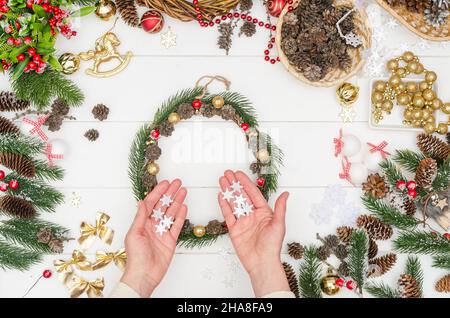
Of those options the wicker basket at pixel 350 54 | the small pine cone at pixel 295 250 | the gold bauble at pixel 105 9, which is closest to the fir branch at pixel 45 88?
the gold bauble at pixel 105 9

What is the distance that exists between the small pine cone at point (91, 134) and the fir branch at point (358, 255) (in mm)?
981

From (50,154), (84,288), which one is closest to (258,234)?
(84,288)

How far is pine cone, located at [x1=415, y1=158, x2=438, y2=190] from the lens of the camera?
1.53 m

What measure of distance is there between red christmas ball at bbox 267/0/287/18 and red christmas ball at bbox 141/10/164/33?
1.26 feet

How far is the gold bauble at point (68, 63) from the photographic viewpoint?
1.60 m

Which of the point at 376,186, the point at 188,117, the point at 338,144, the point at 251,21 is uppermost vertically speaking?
the point at 251,21

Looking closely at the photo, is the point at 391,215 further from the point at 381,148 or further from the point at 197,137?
the point at 197,137

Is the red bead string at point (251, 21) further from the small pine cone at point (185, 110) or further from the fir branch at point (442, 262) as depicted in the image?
the fir branch at point (442, 262)

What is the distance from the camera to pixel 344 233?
1.60 metres

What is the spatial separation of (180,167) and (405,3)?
979 millimetres

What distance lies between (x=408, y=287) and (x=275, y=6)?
1.09 m

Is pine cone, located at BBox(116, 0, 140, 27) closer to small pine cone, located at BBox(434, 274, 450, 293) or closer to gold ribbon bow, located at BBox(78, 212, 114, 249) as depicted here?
gold ribbon bow, located at BBox(78, 212, 114, 249)

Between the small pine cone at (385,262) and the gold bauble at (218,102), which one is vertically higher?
the gold bauble at (218,102)
